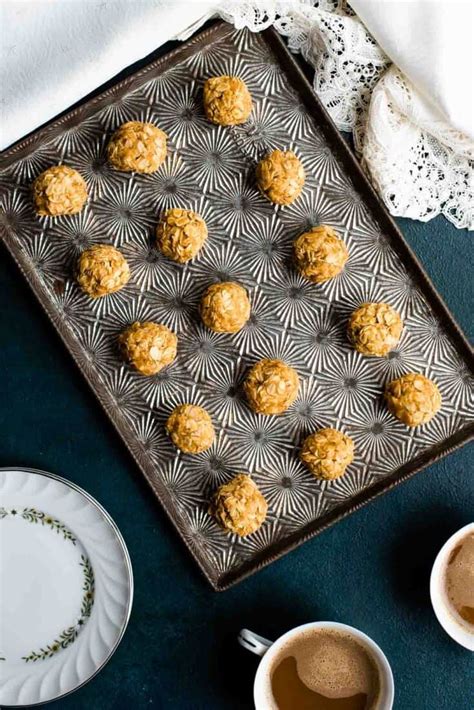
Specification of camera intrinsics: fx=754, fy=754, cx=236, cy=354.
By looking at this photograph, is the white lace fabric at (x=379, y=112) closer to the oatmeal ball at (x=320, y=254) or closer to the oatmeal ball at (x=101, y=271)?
the oatmeal ball at (x=320, y=254)

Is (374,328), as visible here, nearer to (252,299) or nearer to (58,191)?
(252,299)

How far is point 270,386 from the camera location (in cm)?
128

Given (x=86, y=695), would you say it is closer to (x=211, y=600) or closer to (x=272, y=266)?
(x=211, y=600)

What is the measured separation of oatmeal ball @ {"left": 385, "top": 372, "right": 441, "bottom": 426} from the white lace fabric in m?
0.30

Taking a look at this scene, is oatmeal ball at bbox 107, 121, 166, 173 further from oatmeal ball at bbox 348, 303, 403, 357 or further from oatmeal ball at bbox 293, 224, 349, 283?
oatmeal ball at bbox 348, 303, 403, 357

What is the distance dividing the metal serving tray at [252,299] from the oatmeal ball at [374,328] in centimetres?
4

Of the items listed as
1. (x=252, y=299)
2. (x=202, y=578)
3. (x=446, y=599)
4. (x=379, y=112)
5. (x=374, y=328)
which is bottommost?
(x=446, y=599)

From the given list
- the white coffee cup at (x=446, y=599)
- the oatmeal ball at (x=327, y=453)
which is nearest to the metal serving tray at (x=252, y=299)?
the oatmeal ball at (x=327, y=453)

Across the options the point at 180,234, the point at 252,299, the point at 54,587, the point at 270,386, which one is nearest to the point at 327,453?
the point at 270,386

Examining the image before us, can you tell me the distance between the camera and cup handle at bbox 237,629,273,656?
4.31ft

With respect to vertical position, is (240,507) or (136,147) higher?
(136,147)

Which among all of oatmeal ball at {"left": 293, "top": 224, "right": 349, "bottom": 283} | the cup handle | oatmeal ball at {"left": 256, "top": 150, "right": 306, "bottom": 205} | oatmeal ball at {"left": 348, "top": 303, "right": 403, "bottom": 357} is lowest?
the cup handle

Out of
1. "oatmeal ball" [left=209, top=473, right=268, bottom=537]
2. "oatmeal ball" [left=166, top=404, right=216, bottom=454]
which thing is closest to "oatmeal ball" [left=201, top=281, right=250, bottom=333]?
"oatmeal ball" [left=166, top=404, right=216, bottom=454]

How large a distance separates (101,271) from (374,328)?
47 cm
